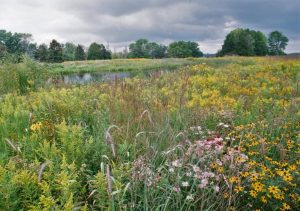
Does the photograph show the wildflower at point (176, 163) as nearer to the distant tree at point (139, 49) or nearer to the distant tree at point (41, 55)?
the distant tree at point (41, 55)

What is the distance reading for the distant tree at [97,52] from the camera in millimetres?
71062

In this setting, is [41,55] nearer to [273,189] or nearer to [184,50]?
[273,189]

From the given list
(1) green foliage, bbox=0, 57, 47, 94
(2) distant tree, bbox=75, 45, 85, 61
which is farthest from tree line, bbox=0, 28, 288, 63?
(1) green foliage, bbox=0, 57, 47, 94

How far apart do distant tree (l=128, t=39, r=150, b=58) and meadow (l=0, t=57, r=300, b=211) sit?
70.9 m

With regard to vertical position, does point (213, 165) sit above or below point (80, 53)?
above

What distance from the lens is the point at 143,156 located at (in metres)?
2.82

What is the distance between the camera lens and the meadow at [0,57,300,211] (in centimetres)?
219

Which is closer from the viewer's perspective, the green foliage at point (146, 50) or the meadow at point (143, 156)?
the meadow at point (143, 156)

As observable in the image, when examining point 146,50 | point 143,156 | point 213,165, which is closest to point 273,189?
point 213,165

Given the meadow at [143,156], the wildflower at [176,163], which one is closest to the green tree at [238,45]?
the meadow at [143,156]

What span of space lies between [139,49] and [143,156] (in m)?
79.0

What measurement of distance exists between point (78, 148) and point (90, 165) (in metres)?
0.23

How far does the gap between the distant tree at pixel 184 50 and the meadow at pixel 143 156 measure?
71.8 meters

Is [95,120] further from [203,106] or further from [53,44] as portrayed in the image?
[53,44]
